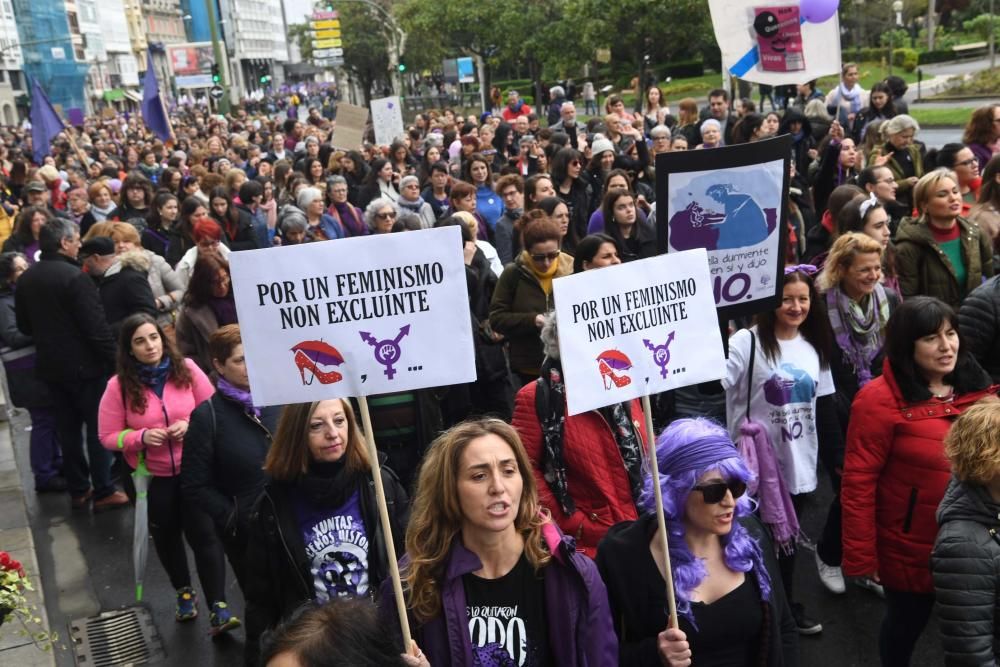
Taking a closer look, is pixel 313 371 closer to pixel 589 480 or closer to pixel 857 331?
pixel 589 480

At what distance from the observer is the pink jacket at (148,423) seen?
538cm

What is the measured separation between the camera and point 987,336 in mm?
5016

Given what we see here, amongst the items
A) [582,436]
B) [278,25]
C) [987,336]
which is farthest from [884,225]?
[278,25]

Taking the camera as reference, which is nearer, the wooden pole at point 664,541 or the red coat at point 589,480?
the wooden pole at point 664,541

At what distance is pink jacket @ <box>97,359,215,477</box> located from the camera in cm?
538

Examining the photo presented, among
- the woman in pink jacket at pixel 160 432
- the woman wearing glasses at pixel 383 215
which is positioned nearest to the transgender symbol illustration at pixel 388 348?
the woman in pink jacket at pixel 160 432

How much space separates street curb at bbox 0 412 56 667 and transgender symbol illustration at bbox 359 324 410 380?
3.18 m

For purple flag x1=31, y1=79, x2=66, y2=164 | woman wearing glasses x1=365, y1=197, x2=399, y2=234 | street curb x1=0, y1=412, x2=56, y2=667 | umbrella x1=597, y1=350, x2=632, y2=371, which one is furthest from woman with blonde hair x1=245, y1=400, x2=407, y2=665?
purple flag x1=31, y1=79, x2=66, y2=164

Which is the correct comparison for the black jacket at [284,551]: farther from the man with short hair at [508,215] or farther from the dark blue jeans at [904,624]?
the man with short hair at [508,215]

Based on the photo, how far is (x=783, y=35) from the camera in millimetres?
9789

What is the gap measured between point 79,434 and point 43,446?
21.5 inches

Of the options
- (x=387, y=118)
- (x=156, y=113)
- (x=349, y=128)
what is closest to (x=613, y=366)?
(x=349, y=128)

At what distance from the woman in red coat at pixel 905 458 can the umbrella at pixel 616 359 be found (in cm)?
132

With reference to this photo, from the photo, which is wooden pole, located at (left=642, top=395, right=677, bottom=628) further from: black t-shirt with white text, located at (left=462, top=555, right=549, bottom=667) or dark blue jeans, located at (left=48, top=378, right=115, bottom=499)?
dark blue jeans, located at (left=48, top=378, right=115, bottom=499)
